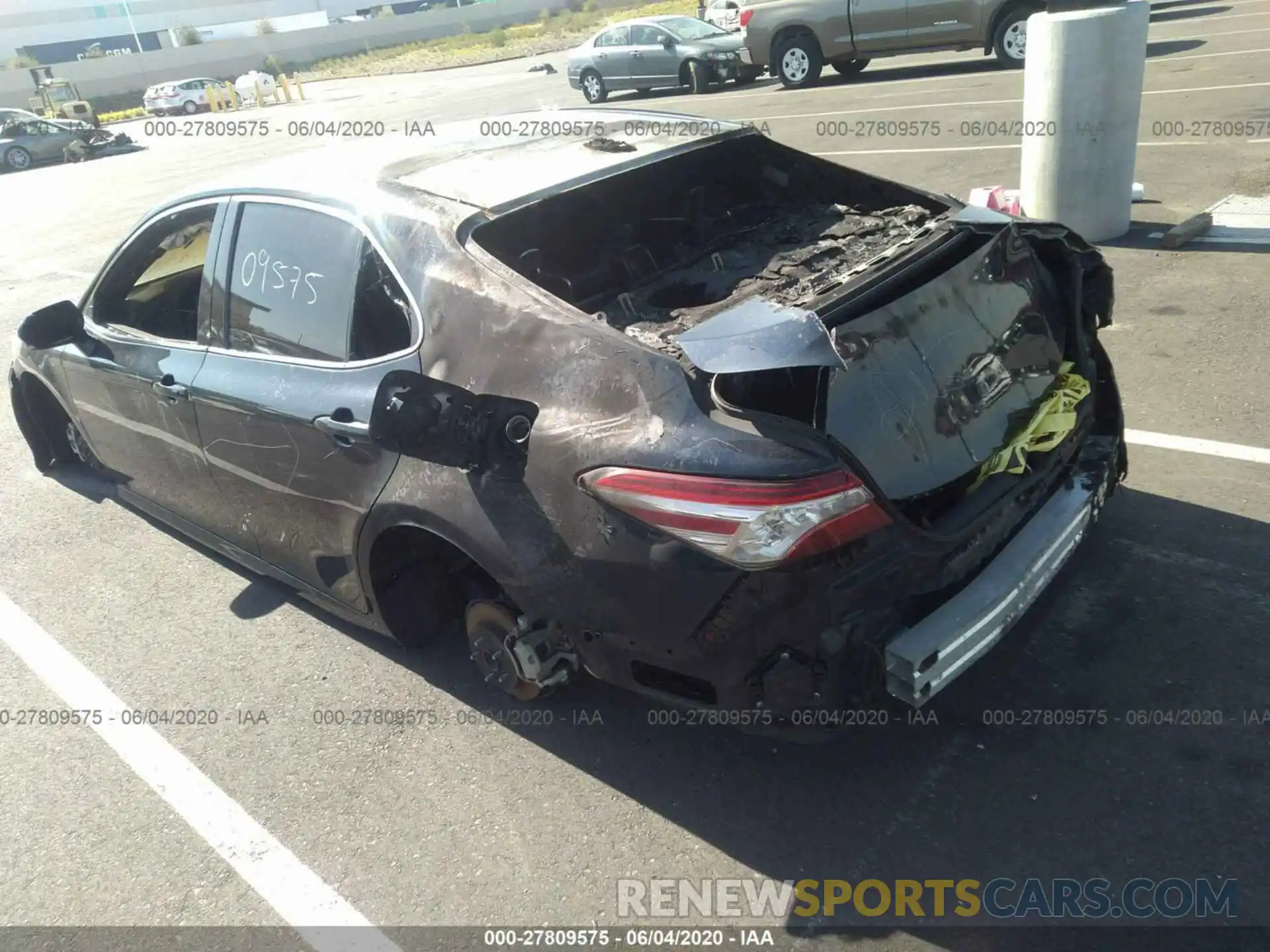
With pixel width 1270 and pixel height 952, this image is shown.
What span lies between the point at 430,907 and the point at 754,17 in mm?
17092

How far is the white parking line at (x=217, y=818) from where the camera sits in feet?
8.96

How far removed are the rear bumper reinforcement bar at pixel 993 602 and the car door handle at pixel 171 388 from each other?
2856mm

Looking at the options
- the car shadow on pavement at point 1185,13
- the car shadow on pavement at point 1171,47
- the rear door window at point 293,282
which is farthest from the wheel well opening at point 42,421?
the car shadow on pavement at point 1185,13

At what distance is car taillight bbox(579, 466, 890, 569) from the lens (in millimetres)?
2348

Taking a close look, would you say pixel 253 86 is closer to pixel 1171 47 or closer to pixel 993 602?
pixel 1171 47

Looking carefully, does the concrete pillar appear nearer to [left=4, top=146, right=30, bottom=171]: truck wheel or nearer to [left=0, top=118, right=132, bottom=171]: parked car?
[left=0, top=118, right=132, bottom=171]: parked car

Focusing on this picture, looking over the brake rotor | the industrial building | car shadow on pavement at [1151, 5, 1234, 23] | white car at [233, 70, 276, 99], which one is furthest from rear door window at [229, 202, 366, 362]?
the industrial building

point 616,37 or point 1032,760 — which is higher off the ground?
point 616,37

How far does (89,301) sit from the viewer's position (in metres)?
4.64

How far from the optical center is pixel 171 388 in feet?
13.0

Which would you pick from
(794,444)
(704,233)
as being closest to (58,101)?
(704,233)

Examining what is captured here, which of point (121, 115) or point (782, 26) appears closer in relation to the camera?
point (782, 26)

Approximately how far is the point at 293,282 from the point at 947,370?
221 centimetres

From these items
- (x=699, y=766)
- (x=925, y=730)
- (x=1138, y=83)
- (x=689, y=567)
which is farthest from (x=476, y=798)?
(x=1138, y=83)
